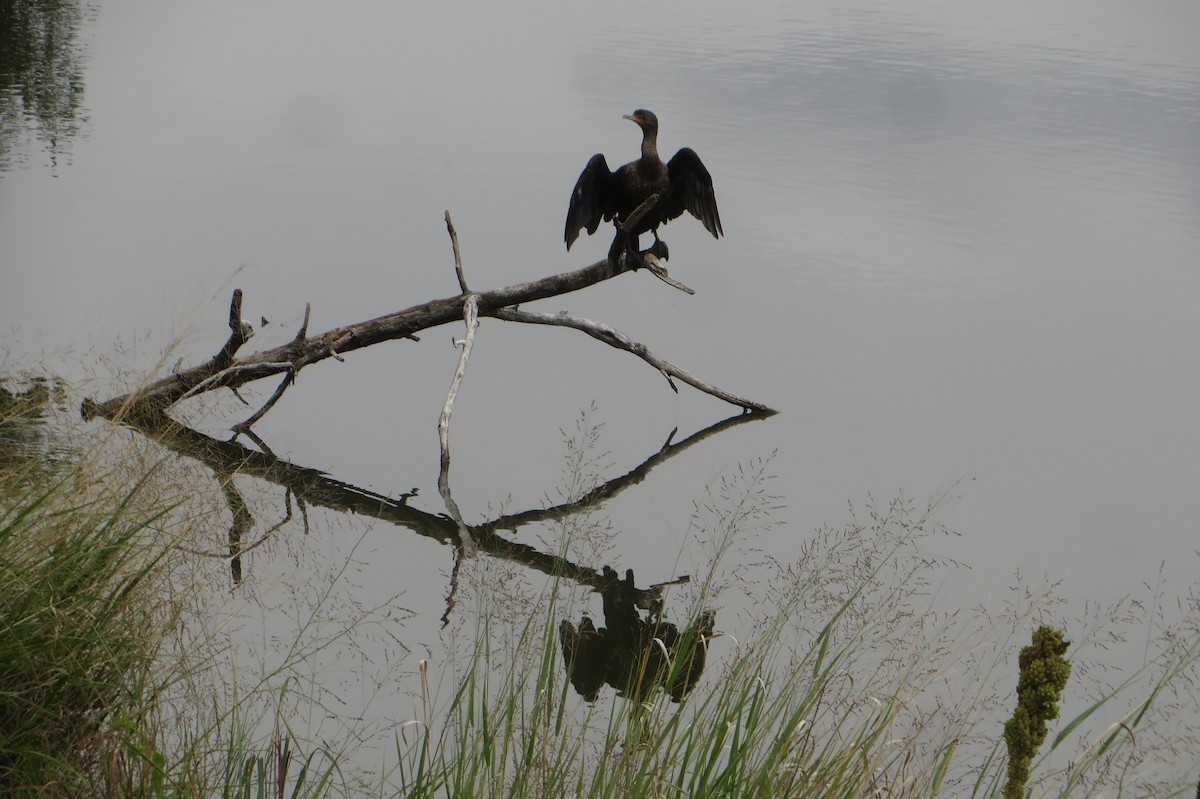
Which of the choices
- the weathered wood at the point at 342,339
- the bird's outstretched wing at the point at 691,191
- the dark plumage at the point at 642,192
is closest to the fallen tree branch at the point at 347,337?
the weathered wood at the point at 342,339

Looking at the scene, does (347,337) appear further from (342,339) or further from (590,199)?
(590,199)

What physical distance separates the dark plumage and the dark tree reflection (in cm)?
561

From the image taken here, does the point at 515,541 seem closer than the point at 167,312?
Yes

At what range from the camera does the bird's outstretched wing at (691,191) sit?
211 inches

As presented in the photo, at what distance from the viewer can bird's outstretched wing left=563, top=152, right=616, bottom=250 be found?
16.8 feet

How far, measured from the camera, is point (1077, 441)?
585 centimetres

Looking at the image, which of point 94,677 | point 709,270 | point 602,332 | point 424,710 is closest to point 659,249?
point 602,332

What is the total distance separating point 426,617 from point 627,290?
Result: 4.22 meters

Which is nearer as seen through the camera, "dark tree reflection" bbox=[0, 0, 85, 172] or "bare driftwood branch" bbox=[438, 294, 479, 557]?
"bare driftwood branch" bbox=[438, 294, 479, 557]

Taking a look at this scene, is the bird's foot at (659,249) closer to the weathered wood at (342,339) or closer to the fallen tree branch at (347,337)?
the fallen tree branch at (347,337)

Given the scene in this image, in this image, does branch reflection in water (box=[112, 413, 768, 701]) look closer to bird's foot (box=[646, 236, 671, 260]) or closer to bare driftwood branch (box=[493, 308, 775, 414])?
bare driftwood branch (box=[493, 308, 775, 414])

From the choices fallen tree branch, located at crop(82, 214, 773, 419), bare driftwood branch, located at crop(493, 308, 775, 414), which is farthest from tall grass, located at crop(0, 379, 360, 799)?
bare driftwood branch, located at crop(493, 308, 775, 414)

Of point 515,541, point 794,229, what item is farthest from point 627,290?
point 515,541

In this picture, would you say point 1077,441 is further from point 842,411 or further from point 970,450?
point 842,411
